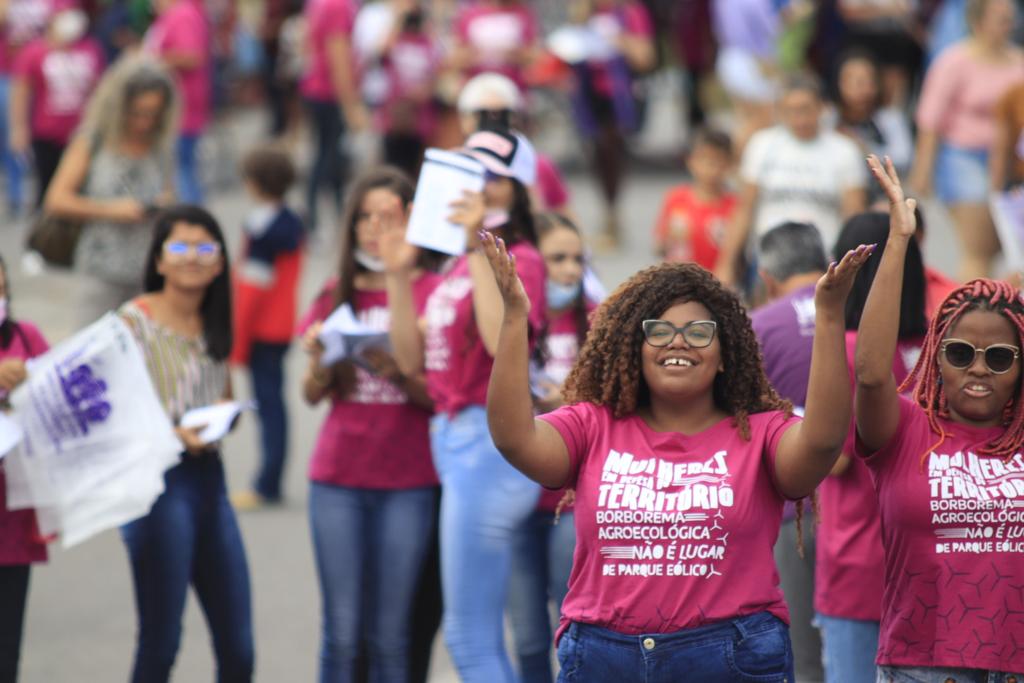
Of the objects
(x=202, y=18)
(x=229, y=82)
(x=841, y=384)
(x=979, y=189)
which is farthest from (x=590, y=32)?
(x=841, y=384)

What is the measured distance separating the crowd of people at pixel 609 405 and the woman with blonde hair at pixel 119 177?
1 cm

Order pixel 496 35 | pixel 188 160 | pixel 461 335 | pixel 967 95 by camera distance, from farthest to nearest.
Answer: pixel 188 160 < pixel 496 35 < pixel 967 95 < pixel 461 335

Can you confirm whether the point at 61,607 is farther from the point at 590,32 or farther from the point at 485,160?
the point at 590,32

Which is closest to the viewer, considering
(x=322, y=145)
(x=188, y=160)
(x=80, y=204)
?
(x=80, y=204)

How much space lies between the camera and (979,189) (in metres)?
9.58

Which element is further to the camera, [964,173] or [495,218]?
[964,173]

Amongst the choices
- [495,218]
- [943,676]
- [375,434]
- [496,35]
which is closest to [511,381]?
[943,676]

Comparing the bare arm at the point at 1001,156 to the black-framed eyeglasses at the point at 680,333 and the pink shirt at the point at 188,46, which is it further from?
the pink shirt at the point at 188,46

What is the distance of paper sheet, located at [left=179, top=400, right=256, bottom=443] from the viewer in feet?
17.3

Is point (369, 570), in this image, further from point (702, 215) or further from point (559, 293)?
point (702, 215)

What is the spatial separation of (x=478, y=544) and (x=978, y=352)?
1707 mm

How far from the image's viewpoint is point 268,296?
8531 millimetres

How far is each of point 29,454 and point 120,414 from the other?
305mm

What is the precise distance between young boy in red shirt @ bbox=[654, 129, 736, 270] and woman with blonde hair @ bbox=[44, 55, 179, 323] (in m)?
2.54
